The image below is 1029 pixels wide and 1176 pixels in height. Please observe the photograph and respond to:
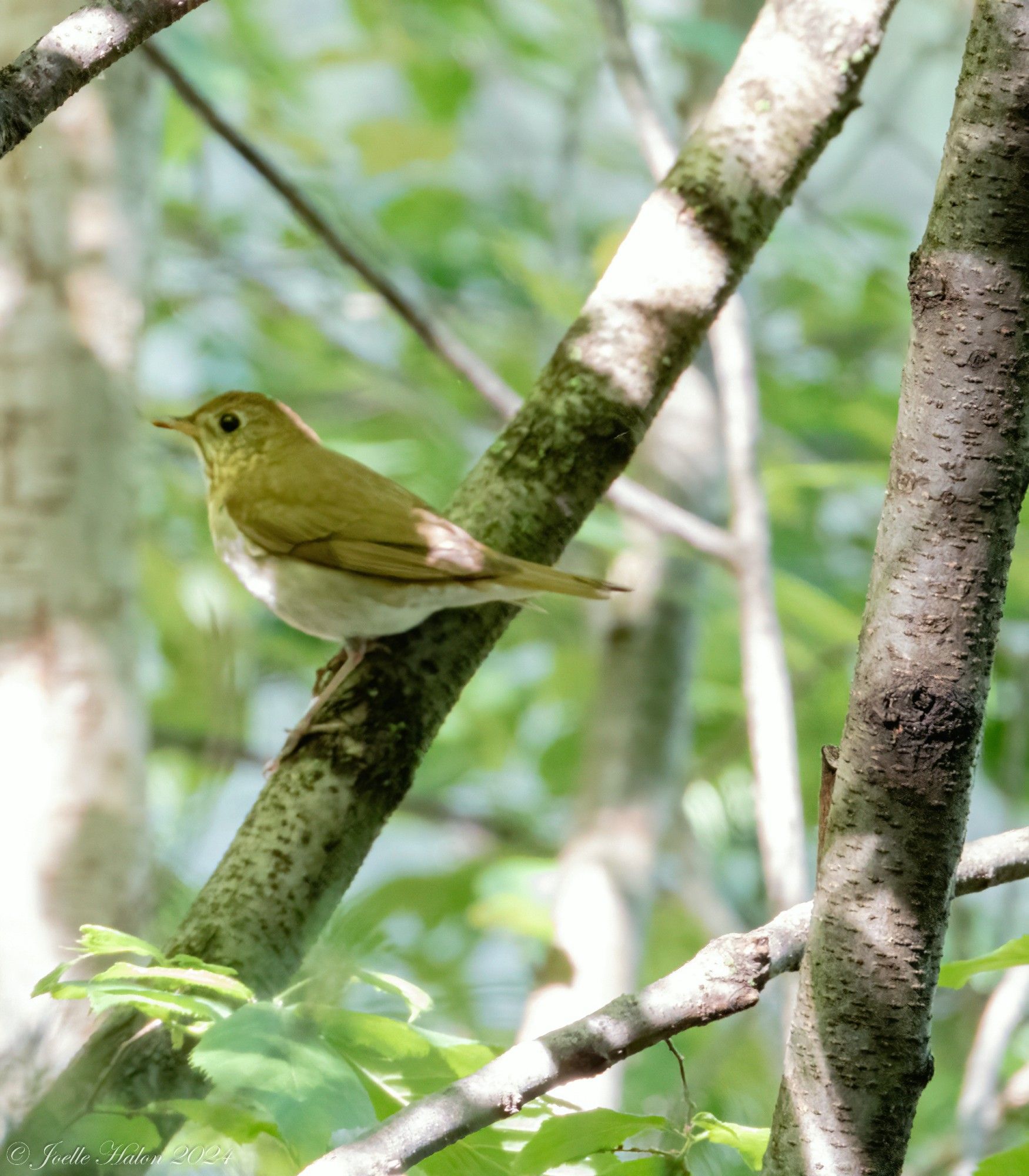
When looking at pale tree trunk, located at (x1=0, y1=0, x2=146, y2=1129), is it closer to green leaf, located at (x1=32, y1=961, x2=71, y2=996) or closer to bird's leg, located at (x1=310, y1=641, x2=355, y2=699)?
bird's leg, located at (x1=310, y1=641, x2=355, y2=699)

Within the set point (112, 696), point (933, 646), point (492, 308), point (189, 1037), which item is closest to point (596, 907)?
point (112, 696)

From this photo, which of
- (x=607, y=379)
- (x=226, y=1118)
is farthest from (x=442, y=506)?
(x=226, y=1118)

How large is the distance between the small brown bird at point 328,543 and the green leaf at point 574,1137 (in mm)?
892

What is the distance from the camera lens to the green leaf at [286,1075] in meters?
0.89

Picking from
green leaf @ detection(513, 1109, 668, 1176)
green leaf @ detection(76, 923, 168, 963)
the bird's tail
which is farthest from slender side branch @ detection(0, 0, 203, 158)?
the bird's tail

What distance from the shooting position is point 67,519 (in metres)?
2.95

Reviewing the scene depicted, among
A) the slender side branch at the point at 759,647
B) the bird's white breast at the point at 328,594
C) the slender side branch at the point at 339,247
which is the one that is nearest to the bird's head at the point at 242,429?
the bird's white breast at the point at 328,594

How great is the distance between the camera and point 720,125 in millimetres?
2074

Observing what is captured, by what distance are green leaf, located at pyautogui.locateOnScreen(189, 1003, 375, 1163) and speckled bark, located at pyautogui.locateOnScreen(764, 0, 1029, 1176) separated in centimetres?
37

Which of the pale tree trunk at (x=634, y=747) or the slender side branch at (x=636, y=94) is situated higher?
the slender side branch at (x=636, y=94)

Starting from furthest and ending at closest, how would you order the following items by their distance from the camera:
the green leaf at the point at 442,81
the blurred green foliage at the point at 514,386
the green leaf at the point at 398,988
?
the green leaf at the point at 442,81 < the blurred green foliage at the point at 514,386 < the green leaf at the point at 398,988

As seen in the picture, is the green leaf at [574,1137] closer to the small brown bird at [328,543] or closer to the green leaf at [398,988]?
the green leaf at [398,988]

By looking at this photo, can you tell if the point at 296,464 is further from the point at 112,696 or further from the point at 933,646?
the point at 933,646

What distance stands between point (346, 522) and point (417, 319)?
24.4 inches
